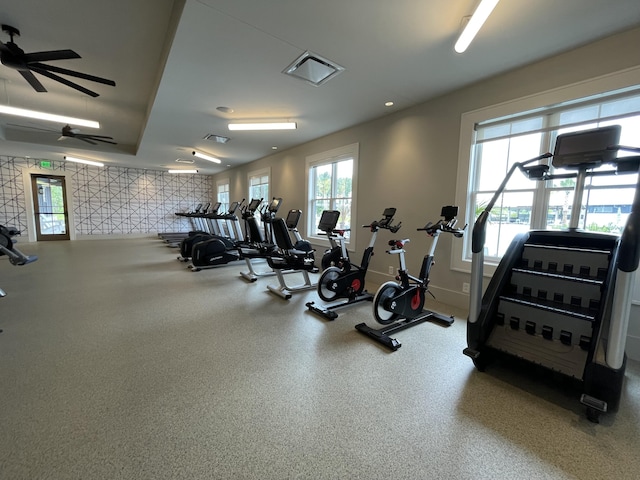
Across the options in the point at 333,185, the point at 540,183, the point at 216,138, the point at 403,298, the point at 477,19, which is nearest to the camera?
the point at 477,19

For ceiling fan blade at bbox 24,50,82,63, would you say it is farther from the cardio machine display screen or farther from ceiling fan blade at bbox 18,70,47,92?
the cardio machine display screen

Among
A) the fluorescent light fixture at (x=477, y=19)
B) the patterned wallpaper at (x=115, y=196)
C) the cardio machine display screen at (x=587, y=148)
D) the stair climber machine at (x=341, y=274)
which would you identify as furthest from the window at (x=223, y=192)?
the cardio machine display screen at (x=587, y=148)

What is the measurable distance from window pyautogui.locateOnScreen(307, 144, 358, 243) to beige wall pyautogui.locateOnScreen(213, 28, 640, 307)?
18 centimetres

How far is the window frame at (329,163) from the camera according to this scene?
4887 millimetres

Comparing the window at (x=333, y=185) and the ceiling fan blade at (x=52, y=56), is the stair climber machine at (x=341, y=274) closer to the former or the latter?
the window at (x=333, y=185)

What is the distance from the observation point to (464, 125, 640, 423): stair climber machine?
5.04ft

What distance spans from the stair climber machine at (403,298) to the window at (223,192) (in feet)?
29.9

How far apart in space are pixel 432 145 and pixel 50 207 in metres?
12.6

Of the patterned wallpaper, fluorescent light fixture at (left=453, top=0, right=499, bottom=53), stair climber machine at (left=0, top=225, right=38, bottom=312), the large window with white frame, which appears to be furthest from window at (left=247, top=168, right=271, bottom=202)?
fluorescent light fixture at (left=453, top=0, right=499, bottom=53)

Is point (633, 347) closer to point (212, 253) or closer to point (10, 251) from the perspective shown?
point (212, 253)

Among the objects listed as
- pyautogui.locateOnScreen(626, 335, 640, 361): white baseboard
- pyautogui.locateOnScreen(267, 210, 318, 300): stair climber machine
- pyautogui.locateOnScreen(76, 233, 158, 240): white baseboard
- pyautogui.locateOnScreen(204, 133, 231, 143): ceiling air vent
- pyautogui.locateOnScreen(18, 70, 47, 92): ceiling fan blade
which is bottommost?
pyautogui.locateOnScreen(76, 233, 158, 240): white baseboard

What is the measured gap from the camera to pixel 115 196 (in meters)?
10.3

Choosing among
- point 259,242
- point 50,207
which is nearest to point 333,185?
point 259,242

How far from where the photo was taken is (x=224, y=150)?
718 cm
